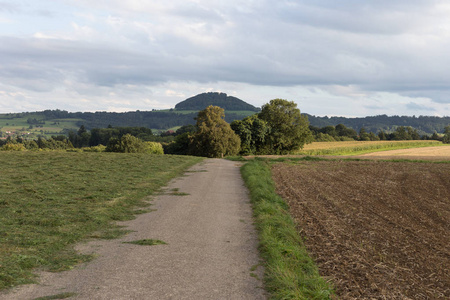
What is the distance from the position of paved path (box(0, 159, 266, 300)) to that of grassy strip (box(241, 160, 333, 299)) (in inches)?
11.3

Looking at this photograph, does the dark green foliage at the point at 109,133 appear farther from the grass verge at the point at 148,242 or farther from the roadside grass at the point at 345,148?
the grass verge at the point at 148,242

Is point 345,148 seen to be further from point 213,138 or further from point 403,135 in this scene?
point 403,135

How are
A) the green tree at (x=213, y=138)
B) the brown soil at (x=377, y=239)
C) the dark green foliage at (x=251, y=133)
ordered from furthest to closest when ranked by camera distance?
the dark green foliage at (x=251, y=133) → the green tree at (x=213, y=138) → the brown soil at (x=377, y=239)

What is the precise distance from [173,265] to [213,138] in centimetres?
5428

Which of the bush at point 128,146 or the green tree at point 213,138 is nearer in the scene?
the green tree at point 213,138

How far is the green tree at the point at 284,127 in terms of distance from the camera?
244 ft

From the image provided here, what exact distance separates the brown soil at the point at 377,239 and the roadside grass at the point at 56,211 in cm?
562

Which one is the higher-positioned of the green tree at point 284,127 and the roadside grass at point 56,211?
the green tree at point 284,127

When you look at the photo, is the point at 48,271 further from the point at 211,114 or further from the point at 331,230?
the point at 211,114

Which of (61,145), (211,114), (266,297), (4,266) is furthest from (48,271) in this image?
(61,145)

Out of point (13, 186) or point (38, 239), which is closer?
point (38, 239)

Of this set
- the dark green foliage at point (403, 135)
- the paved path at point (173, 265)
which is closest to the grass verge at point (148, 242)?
the paved path at point (173, 265)

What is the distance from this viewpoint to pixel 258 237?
9.84 meters

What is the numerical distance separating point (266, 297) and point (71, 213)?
27.0 ft
